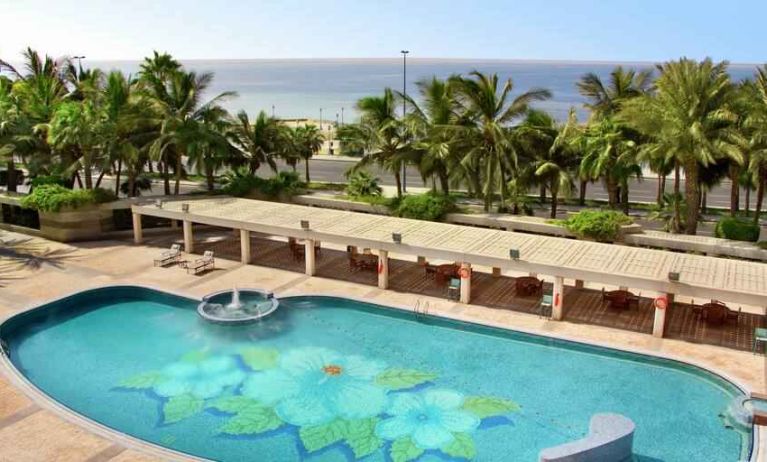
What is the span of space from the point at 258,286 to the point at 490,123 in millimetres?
12404

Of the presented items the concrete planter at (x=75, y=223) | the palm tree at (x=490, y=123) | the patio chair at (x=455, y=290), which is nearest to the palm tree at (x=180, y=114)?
the concrete planter at (x=75, y=223)

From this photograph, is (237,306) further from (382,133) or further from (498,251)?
(382,133)

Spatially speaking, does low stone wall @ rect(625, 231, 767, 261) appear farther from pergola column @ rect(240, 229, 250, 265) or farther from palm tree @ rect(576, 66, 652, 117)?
pergola column @ rect(240, 229, 250, 265)

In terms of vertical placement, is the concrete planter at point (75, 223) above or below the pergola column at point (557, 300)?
above

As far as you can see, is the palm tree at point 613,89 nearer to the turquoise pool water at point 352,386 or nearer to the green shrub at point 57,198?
the turquoise pool water at point 352,386

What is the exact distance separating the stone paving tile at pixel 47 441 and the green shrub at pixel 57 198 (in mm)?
16779

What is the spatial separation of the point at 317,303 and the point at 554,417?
10.4 meters

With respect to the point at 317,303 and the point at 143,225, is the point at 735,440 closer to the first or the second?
the point at 317,303

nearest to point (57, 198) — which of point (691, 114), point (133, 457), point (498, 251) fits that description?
point (133, 457)

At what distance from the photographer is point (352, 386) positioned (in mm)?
18172

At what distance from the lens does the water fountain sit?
2254 centimetres

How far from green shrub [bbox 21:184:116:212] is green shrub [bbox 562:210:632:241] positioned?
70.7 ft

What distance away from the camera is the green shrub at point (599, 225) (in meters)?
26.1

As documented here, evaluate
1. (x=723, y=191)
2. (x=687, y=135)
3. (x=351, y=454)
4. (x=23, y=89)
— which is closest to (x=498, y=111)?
(x=687, y=135)
